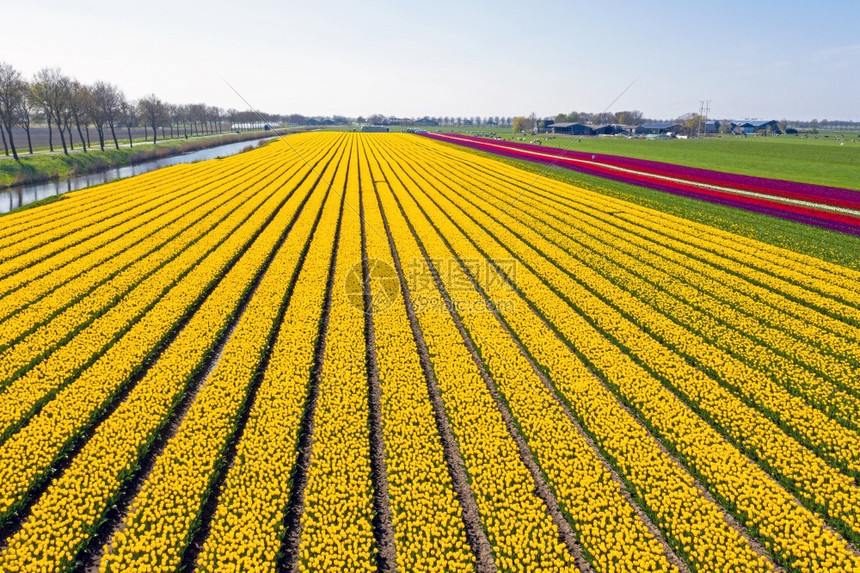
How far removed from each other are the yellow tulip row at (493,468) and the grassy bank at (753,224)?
21835mm

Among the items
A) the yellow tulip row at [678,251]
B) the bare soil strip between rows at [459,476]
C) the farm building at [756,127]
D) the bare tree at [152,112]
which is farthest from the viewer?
the farm building at [756,127]

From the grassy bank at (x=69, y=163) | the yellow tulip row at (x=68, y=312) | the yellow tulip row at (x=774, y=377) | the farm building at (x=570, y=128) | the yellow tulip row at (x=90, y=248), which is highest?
the farm building at (x=570, y=128)

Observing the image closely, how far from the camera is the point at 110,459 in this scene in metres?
9.75

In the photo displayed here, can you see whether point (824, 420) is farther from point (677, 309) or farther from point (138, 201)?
point (138, 201)

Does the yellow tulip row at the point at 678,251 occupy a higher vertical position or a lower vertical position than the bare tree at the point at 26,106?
lower

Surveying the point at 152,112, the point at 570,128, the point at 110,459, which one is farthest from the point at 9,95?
the point at 570,128

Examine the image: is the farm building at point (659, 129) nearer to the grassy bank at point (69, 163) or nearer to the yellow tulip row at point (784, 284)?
the grassy bank at point (69, 163)

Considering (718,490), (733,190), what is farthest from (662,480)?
(733,190)

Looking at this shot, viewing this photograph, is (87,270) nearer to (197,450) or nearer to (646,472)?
(197,450)

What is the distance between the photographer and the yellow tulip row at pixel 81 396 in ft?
30.8

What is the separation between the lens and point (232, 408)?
1148cm

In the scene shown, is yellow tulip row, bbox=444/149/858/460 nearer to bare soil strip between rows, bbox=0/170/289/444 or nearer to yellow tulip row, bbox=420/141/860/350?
yellow tulip row, bbox=420/141/860/350

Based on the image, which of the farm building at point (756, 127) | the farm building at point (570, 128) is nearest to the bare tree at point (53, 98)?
the farm building at point (570, 128)

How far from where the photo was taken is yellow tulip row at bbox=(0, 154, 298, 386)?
13.3 m
